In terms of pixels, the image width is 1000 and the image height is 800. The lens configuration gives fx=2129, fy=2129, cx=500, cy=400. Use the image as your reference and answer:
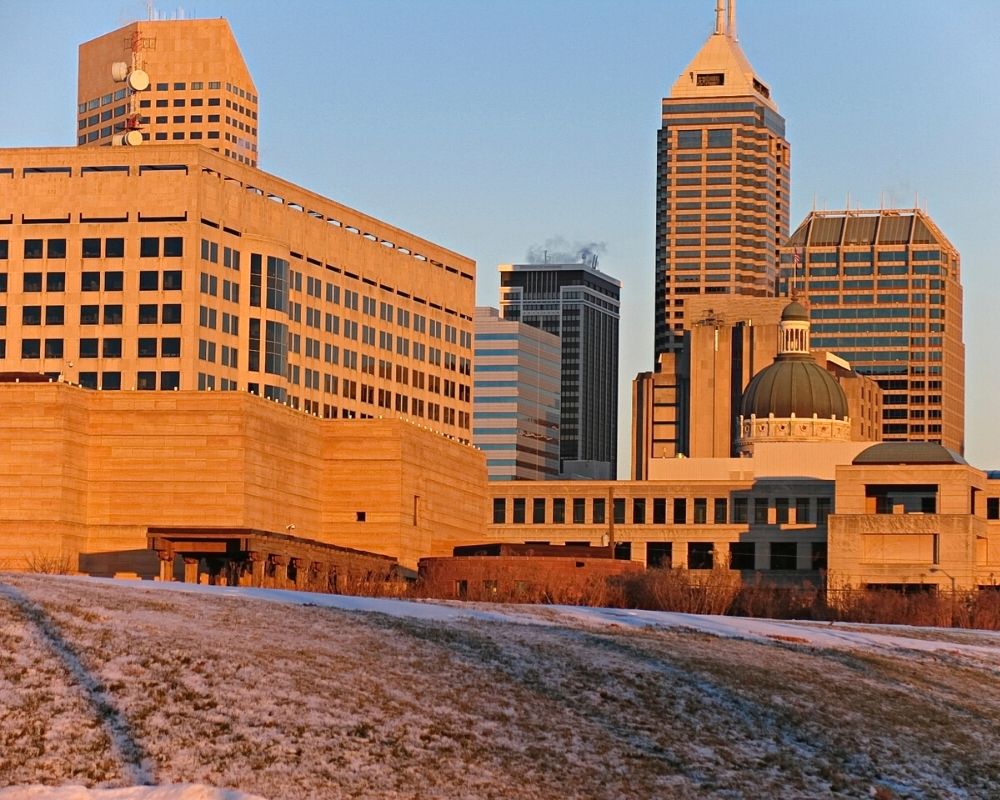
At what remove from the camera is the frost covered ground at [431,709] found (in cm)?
3331

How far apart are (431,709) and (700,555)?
154969 millimetres

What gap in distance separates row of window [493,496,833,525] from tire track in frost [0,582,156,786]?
151 meters

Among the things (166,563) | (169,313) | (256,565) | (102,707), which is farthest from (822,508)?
(102,707)

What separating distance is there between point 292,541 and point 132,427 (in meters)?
15.8

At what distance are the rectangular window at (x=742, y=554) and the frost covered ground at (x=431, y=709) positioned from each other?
13499cm

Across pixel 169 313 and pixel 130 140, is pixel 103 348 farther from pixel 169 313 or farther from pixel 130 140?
pixel 130 140

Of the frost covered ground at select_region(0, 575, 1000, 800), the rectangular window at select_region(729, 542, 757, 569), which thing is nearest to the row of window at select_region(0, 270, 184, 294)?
the rectangular window at select_region(729, 542, 757, 569)

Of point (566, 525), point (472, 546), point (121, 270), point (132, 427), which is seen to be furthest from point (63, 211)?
point (566, 525)

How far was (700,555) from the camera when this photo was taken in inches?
7549

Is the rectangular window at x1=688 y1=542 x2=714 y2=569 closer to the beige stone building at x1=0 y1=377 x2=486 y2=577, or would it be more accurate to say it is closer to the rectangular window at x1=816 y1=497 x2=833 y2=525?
the rectangular window at x1=816 y1=497 x2=833 y2=525

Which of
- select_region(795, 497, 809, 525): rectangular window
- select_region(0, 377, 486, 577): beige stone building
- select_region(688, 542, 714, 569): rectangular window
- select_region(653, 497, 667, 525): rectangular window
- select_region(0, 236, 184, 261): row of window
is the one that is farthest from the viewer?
select_region(653, 497, 667, 525): rectangular window

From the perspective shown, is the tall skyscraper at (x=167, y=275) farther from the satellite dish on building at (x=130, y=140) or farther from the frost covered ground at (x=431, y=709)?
→ the frost covered ground at (x=431, y=709)

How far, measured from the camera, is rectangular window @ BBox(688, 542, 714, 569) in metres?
191

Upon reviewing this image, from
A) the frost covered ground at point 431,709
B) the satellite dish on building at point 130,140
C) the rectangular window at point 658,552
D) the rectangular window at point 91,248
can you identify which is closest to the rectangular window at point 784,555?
the rectangular window at point 658,552
